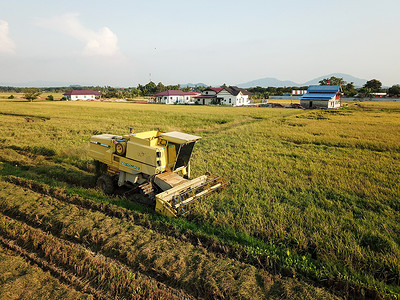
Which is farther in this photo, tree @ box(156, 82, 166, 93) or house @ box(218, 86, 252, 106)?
tree @ box(156, 82, 166, 93)

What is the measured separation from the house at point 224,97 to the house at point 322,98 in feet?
50.8

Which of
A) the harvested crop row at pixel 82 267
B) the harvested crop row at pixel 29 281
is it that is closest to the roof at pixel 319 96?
the harvested crop row at pixel 82 267

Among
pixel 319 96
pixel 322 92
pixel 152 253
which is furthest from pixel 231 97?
pixel 152 253

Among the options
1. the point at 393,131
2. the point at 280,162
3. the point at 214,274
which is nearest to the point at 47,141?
the point at 280,162

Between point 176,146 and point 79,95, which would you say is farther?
point 79,95

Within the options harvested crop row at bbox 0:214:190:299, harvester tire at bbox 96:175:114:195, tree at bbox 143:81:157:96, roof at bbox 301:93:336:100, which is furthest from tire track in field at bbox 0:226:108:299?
tree at bbox 143:81:157:96

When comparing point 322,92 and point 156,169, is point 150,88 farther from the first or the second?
point 156,169

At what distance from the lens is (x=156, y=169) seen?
6.62 metres

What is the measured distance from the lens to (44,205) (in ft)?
21.6

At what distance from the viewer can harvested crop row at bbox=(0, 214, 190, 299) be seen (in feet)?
12.9

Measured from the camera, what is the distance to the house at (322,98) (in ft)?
164

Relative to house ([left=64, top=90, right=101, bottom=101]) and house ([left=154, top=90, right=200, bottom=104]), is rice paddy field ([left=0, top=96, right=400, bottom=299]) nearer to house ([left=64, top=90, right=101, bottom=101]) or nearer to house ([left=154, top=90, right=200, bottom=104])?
house ([left=154, top=90, right=200, bottom=104])

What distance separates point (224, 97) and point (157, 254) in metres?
60.8

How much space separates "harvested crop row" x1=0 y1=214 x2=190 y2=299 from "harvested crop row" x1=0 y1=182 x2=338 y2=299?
0.23m
